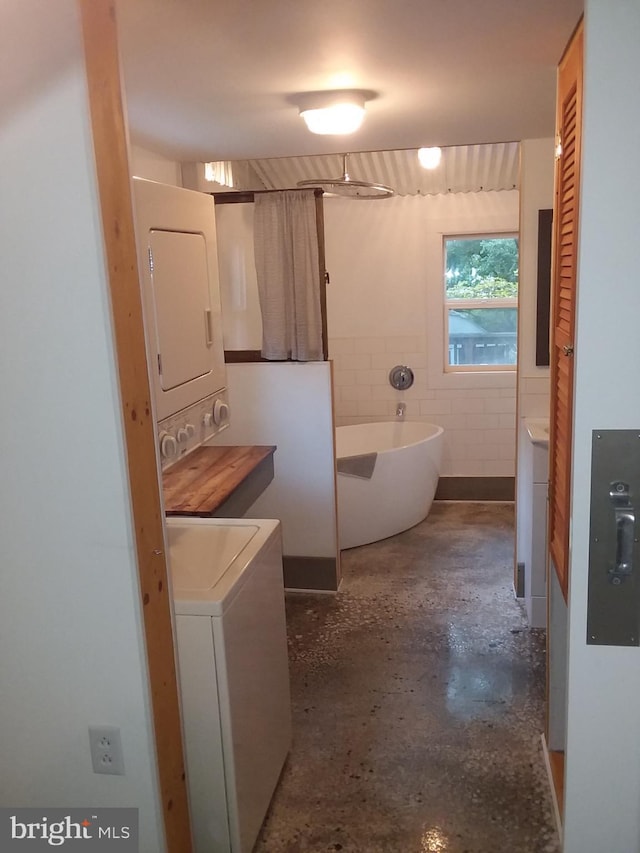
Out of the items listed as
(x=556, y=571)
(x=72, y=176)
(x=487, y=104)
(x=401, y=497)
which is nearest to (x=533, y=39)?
(x=487, y=104)

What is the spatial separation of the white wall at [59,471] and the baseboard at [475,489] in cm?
391

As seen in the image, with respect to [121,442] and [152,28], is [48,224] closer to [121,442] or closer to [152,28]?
[121,442]

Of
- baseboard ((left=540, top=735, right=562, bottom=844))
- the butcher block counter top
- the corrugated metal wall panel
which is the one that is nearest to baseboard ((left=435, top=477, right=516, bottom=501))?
the corrugated metal wall panel

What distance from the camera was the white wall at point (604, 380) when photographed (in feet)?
4.50

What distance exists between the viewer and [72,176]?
140 centimetres

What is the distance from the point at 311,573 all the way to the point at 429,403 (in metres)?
1.90

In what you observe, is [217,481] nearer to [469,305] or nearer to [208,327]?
[208,327]

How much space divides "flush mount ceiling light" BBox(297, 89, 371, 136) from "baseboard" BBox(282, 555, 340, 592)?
7.07 ft

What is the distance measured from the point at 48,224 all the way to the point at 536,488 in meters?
2.38

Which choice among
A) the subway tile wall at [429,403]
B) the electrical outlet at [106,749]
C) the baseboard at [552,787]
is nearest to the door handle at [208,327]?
the electrical outlet at [106,749]

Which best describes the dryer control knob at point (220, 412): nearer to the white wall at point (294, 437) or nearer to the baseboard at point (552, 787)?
the white wall at point (294, 437)

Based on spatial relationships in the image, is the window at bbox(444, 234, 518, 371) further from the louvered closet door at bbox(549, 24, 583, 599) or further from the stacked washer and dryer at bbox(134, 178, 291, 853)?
the louvered closet door at bbox(549, 24, 583, 599)

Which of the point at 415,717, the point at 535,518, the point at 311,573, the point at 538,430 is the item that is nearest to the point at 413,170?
the point at 538,430

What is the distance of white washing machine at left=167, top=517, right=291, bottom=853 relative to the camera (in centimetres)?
181
